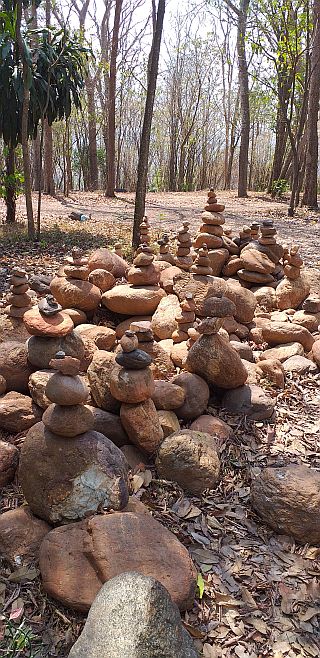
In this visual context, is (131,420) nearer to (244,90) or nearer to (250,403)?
(250,403)

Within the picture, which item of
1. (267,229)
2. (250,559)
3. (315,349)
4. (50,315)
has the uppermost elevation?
(267,229)

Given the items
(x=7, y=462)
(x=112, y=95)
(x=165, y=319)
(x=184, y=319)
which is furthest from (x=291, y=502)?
(x=112, y=95)

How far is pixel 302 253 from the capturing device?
215 inches

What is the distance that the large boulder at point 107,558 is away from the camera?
68.3 inches

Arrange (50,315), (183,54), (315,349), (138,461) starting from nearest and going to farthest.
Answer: (138,461), (50,315), (315,349), (183,54)

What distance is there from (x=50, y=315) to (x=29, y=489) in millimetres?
976

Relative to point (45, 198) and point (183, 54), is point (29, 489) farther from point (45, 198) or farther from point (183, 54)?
point (183, 54)

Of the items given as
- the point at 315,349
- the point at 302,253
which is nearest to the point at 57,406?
the point at 315,349

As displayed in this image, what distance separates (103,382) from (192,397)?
1.79ft

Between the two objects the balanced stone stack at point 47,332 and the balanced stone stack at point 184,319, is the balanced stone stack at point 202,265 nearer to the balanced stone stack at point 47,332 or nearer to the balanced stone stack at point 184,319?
the balanced stone stack at point 184,319

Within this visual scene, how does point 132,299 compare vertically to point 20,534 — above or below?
above

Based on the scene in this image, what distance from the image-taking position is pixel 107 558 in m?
1.76

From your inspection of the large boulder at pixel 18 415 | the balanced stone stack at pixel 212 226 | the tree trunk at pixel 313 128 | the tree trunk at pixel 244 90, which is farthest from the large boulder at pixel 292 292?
the tree trunk at pixel 244 90

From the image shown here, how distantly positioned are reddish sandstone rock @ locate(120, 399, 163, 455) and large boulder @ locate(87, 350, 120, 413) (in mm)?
118
